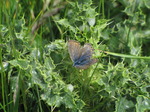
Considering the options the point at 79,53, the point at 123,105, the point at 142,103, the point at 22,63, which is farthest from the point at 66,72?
the point at 142,103

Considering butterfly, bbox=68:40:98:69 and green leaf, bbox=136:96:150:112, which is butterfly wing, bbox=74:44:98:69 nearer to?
butterfly, bbox=68:40:98:69

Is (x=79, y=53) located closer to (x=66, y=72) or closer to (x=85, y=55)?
(x=85, y=55)

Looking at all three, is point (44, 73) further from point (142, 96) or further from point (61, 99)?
point (142, 96)

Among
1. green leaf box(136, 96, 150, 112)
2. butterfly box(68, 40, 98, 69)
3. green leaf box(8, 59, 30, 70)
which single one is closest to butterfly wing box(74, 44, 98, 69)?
butterfly box(68, 40, 98, 69)

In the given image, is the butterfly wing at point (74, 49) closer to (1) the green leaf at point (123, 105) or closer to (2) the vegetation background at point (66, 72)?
(2) the vegetation background at point (66, 72)

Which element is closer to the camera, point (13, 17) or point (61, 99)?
point (61, 99)

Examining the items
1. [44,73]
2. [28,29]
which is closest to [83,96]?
[44,73]
